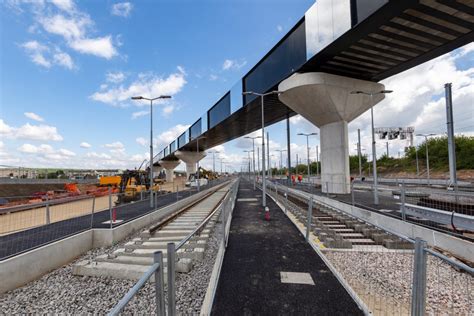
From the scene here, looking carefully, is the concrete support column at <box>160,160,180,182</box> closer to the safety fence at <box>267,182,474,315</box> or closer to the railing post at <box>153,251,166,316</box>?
the safety fence at <box>267,182,474,315</box>

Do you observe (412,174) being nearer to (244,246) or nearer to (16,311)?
(244,246)

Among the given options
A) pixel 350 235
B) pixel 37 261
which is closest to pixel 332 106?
pixel 350 235

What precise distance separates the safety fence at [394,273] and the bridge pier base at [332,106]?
32.7 ft

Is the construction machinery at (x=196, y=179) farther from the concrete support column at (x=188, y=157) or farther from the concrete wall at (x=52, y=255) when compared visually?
the concrete wall at (x=52, y=255)

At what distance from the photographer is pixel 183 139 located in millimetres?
60875

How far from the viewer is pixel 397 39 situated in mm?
13484

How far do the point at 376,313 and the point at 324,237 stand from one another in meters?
3.79

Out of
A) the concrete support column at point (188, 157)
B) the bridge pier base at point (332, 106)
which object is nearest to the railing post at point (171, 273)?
the bridge pier base at point (332, 106)

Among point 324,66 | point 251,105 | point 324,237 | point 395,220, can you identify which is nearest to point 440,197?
point 395,220

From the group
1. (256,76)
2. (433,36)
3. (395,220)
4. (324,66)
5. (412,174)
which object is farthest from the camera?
(412,174)

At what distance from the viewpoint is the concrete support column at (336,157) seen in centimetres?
1970

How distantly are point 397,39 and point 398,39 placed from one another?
0.24 ft

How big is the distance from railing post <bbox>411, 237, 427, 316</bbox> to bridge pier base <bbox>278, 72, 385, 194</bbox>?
1531 centimetres

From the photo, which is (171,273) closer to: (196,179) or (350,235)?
(350,235)
